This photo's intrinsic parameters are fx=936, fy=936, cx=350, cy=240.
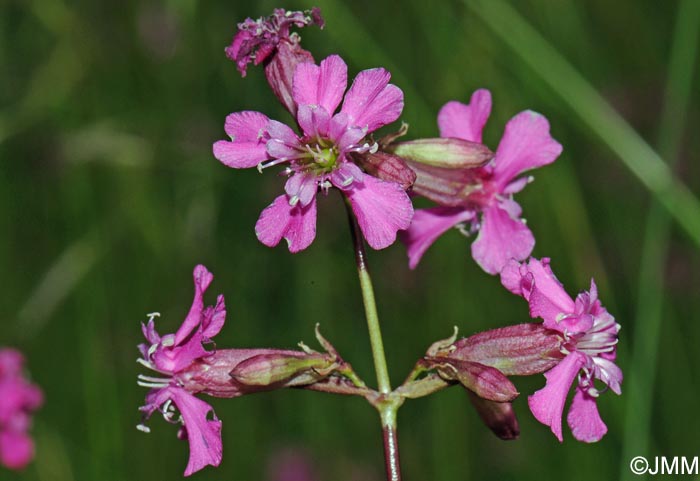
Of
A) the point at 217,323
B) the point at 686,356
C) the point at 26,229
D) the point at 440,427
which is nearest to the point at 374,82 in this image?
the point at 217,323

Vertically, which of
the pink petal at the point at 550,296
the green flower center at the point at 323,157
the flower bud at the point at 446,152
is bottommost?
the pink petal at the point at 550,296

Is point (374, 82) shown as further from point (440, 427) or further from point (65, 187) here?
point (65, 187)

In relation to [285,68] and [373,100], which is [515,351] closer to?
[373,100]

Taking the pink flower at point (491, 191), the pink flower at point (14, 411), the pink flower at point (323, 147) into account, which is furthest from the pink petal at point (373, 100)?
the pink flower at point (14, 411)

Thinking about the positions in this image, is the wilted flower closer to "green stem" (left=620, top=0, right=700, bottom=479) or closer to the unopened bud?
the unopened bud

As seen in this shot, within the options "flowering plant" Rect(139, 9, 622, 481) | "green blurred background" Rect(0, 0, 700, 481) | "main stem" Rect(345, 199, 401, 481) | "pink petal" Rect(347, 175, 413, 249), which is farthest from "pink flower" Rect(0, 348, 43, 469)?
"pink petal" Rect(347, 175, 413, 249)

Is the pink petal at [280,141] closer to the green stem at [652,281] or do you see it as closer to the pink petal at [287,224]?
the pink petal at [287,224]
